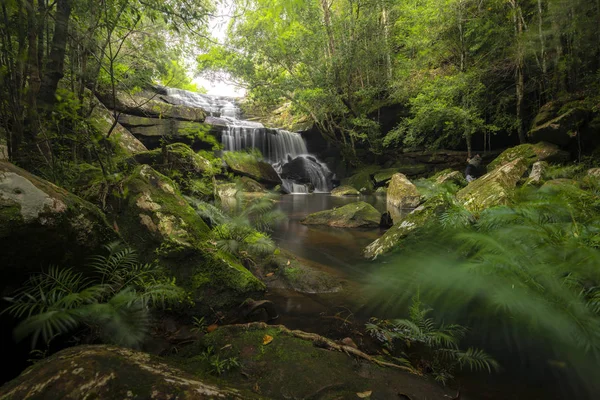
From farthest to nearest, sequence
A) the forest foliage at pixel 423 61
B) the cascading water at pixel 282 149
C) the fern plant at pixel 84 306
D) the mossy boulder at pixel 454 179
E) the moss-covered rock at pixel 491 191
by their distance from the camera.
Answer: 1. the cascading water at pixel 282 149
2. the forest foliage at pixel 423 61
3. the mossy boulder at pixel 454 179
4. the moss-covered rock at pixel 491 191
5. the fern plant at pixel 84 306

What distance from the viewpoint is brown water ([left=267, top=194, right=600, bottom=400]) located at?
1772 mm

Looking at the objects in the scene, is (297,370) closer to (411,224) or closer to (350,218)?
(411,224)

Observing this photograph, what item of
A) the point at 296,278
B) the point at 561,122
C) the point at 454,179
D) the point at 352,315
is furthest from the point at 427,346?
the point at 561,122

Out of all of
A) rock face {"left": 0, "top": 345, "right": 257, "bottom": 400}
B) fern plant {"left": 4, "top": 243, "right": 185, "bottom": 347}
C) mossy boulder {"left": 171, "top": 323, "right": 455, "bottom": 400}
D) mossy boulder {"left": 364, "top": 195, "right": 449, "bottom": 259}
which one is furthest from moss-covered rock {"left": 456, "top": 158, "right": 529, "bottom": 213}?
fern plant {"left": 4, "top": 243, "right": 185, "bottom": 347}

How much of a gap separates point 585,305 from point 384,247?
2646mm

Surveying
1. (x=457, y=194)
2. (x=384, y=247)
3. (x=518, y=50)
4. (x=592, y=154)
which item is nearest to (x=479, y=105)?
(x=518, y=50)

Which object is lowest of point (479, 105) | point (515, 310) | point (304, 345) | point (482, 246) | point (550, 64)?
point (304, 345)

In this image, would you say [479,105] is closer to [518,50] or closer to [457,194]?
[518,50]

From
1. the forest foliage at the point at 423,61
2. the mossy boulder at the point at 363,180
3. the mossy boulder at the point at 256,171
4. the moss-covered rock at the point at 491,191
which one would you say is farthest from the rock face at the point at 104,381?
the mossy boulder at the point at 363,180

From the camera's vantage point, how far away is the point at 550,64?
11578mm

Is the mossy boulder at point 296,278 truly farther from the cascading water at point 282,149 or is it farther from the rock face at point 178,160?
the cascading water at point 282,149

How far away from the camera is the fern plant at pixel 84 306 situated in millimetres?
1444

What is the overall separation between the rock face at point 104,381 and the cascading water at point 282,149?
626 inches

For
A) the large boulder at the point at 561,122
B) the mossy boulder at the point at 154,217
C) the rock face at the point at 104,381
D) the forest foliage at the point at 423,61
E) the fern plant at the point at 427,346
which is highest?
the forest foliage at the point at 423,61
